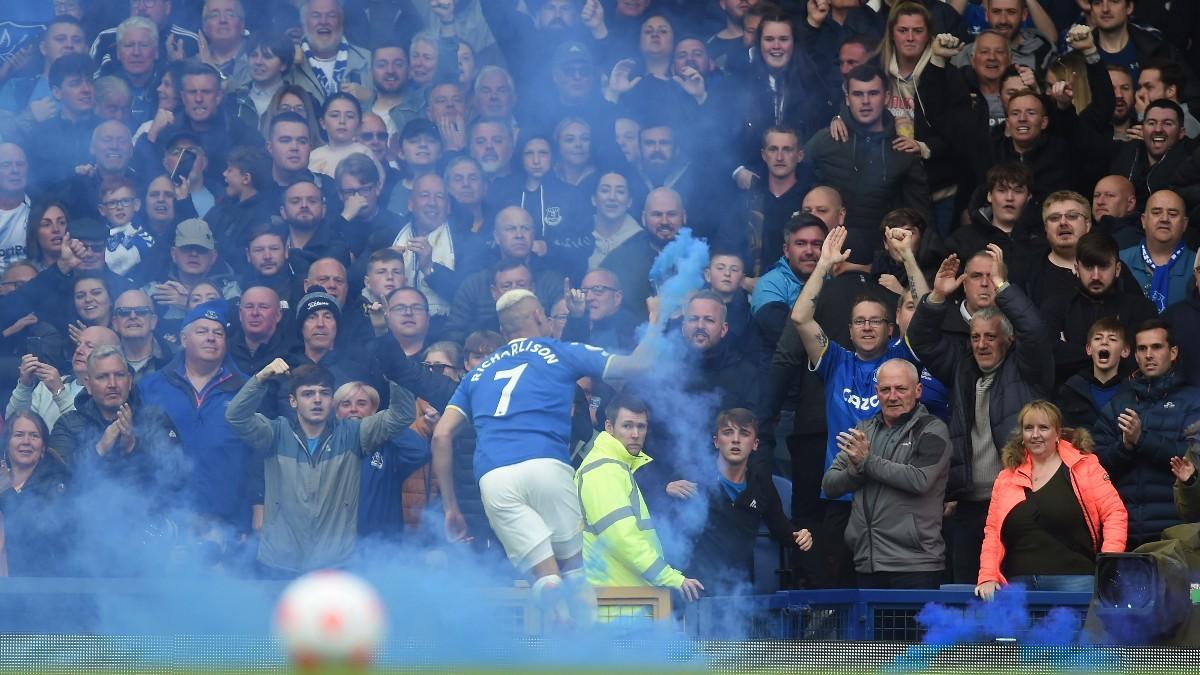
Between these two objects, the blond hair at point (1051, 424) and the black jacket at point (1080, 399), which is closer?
the blond hair at point (1051, 424)

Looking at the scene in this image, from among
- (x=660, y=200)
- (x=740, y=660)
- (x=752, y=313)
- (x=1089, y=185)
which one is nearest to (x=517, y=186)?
(x=660, y=200)

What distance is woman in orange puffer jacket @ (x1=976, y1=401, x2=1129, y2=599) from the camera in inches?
307

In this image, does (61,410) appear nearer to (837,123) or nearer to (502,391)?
(502,391)

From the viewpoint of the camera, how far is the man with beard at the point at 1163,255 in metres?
9.43

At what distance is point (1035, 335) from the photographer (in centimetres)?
859

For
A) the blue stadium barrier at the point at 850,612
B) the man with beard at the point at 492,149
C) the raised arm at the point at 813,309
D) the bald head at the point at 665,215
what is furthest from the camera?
the man with beard at the point at 492,149

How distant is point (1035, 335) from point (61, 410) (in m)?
5.20

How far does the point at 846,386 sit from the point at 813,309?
42 cm

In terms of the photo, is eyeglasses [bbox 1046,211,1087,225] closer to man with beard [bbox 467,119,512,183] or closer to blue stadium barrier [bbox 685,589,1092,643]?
blue stadium barrier [bbox 685,589,1092,643]

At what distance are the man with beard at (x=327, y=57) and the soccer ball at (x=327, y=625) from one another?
766cm

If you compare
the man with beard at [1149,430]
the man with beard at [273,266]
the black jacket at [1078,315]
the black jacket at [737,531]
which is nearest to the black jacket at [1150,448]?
the man with beard at [1149,430]

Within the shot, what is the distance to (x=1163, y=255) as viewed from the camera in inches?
376

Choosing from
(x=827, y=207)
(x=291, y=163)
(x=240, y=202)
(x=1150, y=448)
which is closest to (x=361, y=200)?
(x=291, y=163)

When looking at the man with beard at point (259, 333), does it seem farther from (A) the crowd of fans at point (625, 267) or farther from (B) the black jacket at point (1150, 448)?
(B) the black jacket at point (1150, 448)
